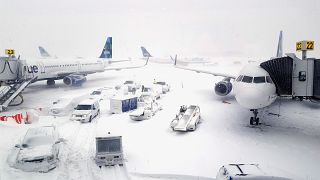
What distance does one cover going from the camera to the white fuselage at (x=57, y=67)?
3907cm

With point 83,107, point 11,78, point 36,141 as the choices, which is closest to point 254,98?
point 36,141

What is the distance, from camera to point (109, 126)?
77.1ft

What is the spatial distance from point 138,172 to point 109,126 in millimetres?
9432

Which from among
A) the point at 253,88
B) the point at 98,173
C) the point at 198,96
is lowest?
the point at 98,173

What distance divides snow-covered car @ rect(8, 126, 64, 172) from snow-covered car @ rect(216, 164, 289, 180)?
952cm

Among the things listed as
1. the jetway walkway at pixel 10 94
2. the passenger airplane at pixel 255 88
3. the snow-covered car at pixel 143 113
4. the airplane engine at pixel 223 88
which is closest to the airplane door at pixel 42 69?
the jetway walkway at pixel 10 94

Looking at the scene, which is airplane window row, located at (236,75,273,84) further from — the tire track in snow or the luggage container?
the luggage container

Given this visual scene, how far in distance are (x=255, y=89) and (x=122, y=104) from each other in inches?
544

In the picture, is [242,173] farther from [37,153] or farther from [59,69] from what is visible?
[59,69]

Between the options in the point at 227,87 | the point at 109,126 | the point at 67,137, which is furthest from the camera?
the point at 227,87

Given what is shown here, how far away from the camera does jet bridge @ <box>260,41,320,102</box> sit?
19.9m

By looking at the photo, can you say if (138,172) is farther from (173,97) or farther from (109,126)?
(173,97)

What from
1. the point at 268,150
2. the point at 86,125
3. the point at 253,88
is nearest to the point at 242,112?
the point at 253,88

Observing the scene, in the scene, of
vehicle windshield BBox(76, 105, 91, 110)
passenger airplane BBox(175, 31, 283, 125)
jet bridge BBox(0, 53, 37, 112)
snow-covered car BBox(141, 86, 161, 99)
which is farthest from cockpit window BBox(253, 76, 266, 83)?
jet bridge BBox(0, 53, 37, 112)
